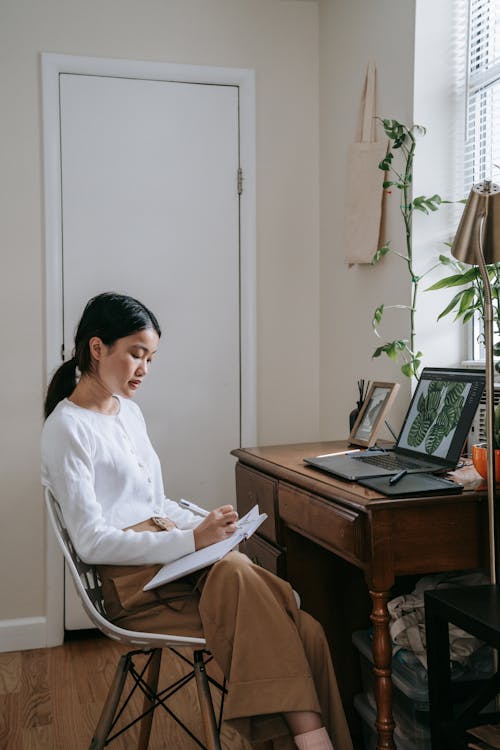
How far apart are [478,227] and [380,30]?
4.24 ft

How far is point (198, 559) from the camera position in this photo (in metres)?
1.57

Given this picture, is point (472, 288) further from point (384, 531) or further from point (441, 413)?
point (384, 531)

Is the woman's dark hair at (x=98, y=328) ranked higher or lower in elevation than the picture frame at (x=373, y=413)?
higher

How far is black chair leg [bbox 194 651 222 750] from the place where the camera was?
1498 mm

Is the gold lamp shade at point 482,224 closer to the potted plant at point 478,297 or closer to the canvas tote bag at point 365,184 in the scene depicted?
the potted plant at point 478,297

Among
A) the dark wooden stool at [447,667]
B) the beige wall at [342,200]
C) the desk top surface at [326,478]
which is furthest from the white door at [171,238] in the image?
the dark wooden stool at [447,667]

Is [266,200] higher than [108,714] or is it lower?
higher

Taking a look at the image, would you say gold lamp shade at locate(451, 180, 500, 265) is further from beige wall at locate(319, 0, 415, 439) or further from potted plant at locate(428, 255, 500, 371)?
beige wall at locate(319, 0, 415, 439)

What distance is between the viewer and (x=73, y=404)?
178 centimetres

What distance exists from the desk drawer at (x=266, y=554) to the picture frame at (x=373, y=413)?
0.41m

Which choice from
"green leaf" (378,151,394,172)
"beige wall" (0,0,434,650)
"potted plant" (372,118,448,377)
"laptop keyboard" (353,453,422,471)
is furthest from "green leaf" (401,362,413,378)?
"green leaf" (378,151,394,172)

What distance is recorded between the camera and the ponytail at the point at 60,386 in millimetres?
1840

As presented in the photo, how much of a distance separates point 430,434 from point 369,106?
3.99ft

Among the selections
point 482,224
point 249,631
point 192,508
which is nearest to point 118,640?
point 249,631
